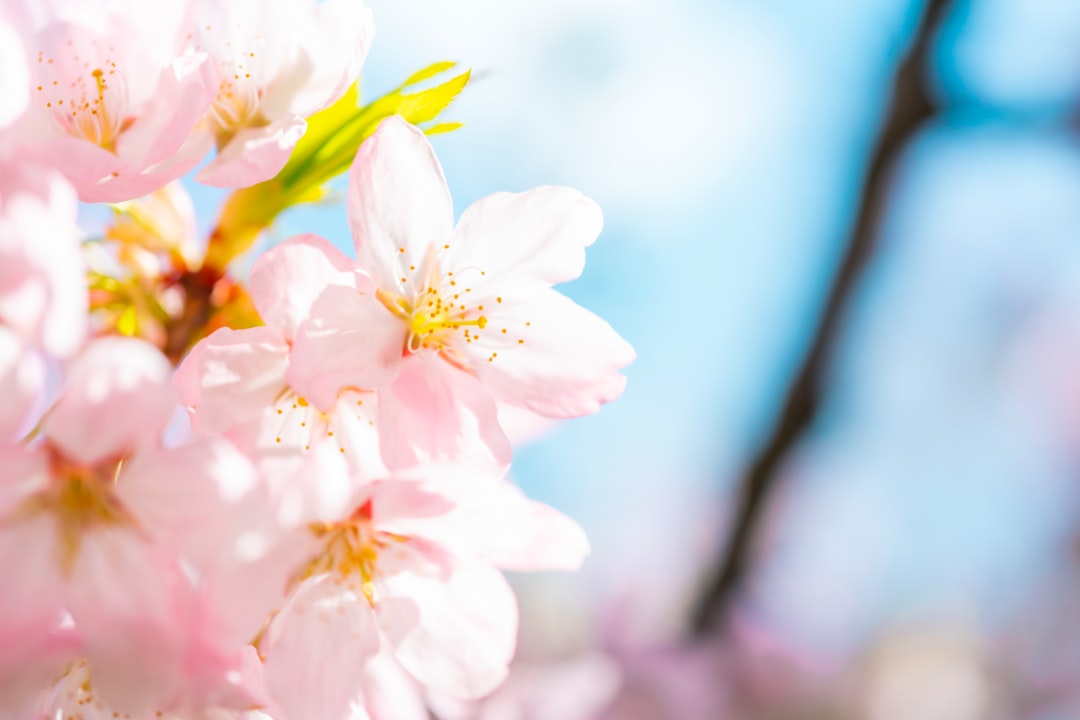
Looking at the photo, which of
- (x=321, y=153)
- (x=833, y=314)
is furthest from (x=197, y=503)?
(x=833, y=314)

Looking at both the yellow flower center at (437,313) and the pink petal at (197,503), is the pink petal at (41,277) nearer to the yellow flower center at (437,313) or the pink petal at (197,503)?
the pink petal at (197,503)

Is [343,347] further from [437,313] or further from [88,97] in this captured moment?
[88,97]

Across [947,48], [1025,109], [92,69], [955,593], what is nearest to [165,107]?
[92,69]

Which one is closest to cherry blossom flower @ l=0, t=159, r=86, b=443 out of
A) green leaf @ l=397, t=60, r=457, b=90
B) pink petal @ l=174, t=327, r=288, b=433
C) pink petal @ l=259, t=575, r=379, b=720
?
pink petal @ l=174, t=327, r=288, b=433

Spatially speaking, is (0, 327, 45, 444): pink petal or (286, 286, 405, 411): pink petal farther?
(286, 286, 405, 411): pink petal

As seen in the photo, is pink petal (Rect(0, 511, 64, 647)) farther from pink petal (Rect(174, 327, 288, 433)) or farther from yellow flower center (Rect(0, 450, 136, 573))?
pink petal (Rect(174, 327, 288, 433))

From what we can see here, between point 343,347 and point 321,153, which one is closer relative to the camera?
point 343,347

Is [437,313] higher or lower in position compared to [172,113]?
lower
